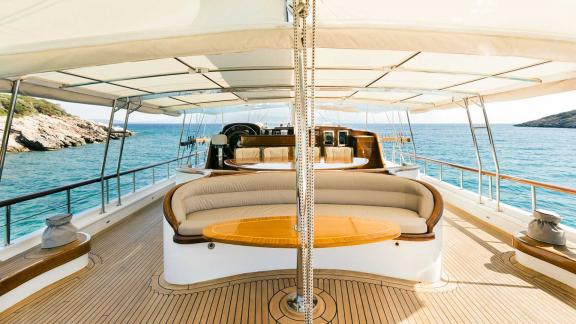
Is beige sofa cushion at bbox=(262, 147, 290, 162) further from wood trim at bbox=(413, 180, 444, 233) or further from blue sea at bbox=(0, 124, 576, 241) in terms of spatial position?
blue sea at bbox=(0, 124, 576, 241)

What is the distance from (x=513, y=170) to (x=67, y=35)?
32217 millimetres

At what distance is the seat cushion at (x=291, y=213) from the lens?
8.38ft

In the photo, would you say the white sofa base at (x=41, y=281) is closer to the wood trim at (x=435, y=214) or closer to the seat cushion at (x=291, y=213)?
the seat cushion at (x=291, y=213)

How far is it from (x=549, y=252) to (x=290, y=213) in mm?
2557

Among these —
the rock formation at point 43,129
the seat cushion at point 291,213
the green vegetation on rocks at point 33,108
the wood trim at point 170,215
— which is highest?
the green vegetation on rocks at point 33,108

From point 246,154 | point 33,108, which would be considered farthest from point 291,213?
point 33,108

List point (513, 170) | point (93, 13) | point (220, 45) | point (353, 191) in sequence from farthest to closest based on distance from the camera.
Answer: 1. point (513, 170)
2. point (353, 191)
3. point (220, 45)
4. point (93, 13)

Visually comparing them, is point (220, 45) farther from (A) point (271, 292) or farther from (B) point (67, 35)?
(A) point (271, 292)

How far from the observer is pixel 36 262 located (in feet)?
8.21

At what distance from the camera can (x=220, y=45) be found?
1.72 m

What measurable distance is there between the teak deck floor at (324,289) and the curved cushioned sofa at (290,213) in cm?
13

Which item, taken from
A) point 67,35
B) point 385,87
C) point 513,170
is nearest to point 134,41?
point 67,35

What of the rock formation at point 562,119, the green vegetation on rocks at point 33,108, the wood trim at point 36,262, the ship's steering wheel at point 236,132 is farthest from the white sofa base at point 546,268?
the rock formation at point 562,119

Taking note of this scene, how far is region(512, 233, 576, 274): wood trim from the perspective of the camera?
253cm
